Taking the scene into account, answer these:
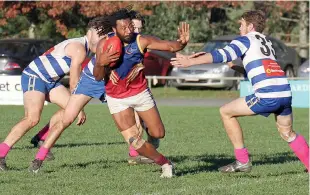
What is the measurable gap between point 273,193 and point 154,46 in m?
1.87

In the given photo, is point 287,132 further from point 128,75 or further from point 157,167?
point 128,75

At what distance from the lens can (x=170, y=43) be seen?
360 inches

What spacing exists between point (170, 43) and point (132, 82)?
0.63 meters

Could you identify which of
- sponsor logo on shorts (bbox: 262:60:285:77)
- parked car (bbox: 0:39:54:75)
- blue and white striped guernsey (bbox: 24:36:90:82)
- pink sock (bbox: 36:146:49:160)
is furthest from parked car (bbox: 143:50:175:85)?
sponsor logo on shorts (bbox: 262:60:285:77)

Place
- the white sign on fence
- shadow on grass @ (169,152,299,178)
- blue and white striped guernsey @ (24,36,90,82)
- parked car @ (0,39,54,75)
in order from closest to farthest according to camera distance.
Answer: shadow on grass @ (169,152,299,178), blue and white striped guernsey @ (24,36,90,82), the white sign on fence, parked car @ (0,39,54,75)

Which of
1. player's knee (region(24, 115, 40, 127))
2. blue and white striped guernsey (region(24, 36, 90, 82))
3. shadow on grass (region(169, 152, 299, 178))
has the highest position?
blue and white striped guernsey (region(24, 36, 90, 82))

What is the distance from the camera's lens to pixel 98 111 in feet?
66.3

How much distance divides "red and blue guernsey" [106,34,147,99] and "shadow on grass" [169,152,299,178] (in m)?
1.18

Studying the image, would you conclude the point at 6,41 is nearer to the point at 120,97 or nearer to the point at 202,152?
the point at 202,152

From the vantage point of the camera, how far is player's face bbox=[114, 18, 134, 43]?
919cm

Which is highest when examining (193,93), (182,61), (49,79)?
(182,61)

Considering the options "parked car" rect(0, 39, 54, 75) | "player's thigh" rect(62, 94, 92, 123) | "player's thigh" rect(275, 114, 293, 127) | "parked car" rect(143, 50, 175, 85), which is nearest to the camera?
"player's thigh" rect(275, 114, 293, 127)

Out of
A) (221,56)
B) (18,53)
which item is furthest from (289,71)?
(221,56)

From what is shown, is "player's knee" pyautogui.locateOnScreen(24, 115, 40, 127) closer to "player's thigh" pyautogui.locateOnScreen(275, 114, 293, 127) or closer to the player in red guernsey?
the player in red guernsey
